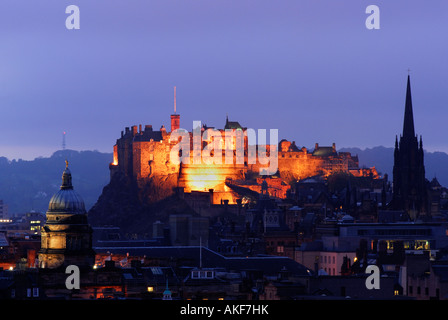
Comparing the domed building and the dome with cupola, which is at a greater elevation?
the dome with cupola

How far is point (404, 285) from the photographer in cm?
10450

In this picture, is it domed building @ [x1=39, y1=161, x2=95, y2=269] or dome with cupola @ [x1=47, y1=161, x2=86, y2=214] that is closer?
domed building @ [x1=39, y1=161, x2=95, y2=269]

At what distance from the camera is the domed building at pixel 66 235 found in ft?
345

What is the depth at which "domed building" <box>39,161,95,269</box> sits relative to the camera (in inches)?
4139

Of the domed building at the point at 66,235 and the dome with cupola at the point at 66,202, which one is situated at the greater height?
the dome with cupola at the point at 66,202

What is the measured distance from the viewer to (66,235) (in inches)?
4149

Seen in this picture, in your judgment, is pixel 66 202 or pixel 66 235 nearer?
pixel 66 235

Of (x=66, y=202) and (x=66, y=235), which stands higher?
(x=66, y=202)

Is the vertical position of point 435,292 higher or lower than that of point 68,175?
lower

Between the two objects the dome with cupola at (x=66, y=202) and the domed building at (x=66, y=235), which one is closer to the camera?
the domed building at (x=66, y=235)
